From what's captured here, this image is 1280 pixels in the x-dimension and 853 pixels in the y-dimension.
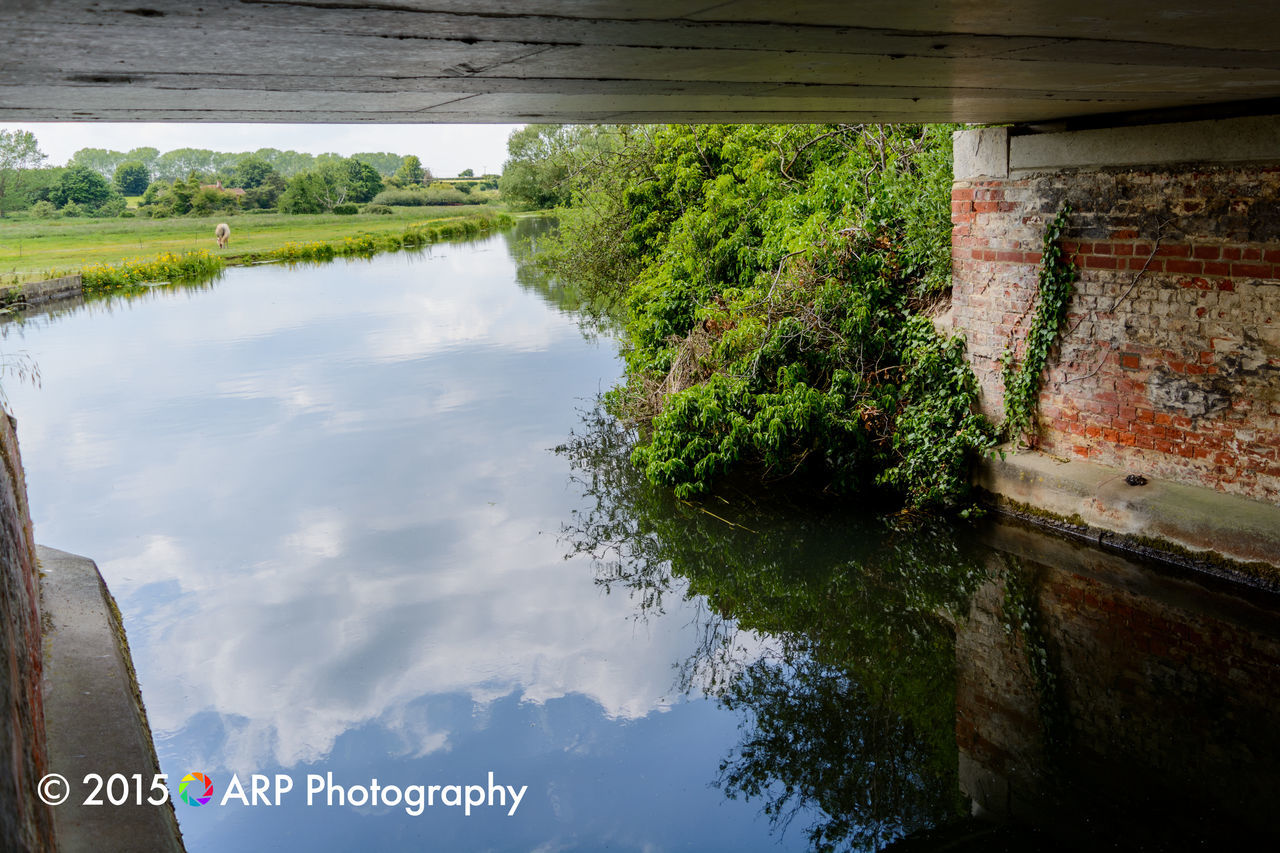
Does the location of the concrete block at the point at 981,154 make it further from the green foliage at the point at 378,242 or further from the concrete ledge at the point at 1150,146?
the green foliage at the point at 378,242

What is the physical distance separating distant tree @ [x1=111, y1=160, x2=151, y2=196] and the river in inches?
3767

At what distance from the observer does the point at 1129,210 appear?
602 centimetres

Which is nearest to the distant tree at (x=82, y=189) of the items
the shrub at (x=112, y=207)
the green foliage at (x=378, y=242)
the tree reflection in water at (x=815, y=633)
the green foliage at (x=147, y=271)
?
the shrub at (x=112, y=207)

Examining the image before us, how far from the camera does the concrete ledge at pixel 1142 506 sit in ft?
18.4

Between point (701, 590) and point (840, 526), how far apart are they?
4.84 feet

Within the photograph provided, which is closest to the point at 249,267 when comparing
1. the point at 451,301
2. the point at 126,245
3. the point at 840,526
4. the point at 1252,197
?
the point at 126,245

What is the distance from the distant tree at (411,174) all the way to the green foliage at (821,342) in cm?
9753

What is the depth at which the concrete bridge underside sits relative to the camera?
1.97 meters

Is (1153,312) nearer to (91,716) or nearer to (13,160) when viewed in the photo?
(91,716)

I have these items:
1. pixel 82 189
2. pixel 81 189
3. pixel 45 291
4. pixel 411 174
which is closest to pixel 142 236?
pixel 45 291

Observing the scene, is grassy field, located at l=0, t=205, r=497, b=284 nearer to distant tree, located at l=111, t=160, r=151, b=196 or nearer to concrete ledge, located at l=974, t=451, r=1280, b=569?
concrete ledge, located at l=974, t=451, r=1280, b=569

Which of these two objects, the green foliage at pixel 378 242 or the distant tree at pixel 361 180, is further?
the distant tree at pixel 361 180

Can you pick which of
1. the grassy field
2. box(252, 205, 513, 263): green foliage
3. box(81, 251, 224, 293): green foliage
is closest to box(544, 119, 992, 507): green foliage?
the grassy field

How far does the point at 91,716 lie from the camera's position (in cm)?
413
